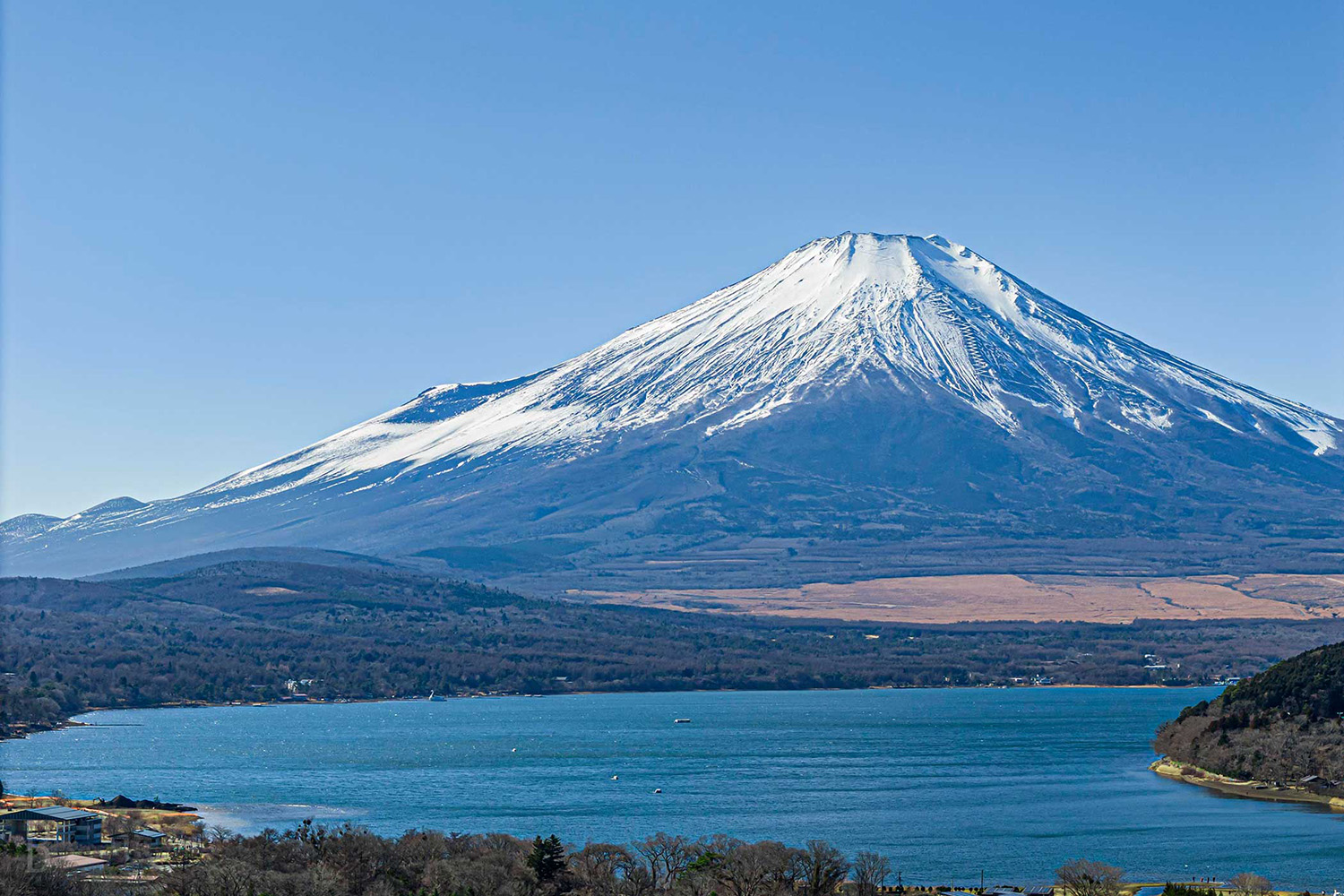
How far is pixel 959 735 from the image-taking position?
11644 cm

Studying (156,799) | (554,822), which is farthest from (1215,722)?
(156,799)

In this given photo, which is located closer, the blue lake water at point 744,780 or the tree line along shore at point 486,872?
the tree line along shore at point 486,872

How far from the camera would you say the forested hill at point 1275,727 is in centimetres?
8462

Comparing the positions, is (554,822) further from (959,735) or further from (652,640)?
(652,640)

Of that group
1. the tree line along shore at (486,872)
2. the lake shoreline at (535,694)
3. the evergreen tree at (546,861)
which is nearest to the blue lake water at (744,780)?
the lake shoreline at (535,694)

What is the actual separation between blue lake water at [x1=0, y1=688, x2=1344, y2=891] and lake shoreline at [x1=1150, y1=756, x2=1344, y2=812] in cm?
147

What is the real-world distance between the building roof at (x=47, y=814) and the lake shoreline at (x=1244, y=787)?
162 ft

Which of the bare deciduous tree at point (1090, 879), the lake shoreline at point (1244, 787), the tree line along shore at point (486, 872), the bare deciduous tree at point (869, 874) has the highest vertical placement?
the tree line along shore at point (486, 872)

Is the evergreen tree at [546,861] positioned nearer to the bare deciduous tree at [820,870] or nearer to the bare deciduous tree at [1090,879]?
the bare deciduous tree at [820,870]

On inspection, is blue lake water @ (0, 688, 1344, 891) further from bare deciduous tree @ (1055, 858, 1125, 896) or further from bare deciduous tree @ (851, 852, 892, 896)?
bare deciduous tree @ (1055, 858, 1125, 896)

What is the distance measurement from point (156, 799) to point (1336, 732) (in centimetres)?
5404

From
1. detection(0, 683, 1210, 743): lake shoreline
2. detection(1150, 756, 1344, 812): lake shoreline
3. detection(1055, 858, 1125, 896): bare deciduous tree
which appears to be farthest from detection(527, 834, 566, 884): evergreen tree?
detection(0, 683, 1210, 743): lake shoreline

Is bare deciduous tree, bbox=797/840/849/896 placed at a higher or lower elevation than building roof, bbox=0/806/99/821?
lower

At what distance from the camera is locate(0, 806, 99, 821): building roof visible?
6406 centimetres
